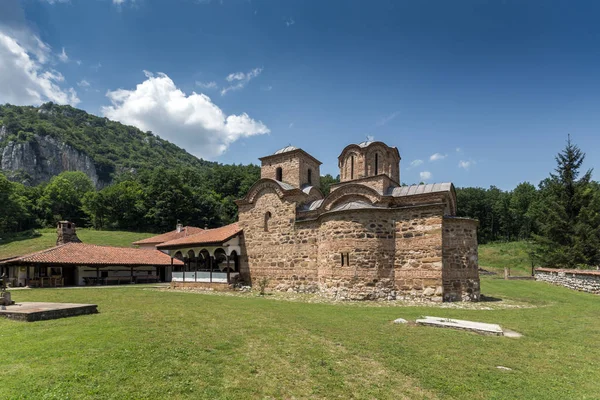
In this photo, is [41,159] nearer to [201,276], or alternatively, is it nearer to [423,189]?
[201,276]

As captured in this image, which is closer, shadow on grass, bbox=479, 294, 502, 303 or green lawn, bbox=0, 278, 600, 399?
green lawn, bbox=0, 278, 600, 399

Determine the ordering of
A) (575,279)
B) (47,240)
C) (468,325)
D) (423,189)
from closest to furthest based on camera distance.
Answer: (468,325) → (423,189) → (575,279) → (47,240)

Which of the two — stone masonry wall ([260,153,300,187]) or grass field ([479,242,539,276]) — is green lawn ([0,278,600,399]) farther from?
grass field ([479,242,539,276])

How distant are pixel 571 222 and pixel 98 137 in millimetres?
130341

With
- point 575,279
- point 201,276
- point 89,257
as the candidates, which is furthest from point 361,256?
point 89,257

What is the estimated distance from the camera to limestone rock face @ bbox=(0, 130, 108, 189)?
84875mm

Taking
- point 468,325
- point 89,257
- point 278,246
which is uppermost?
point 278,246

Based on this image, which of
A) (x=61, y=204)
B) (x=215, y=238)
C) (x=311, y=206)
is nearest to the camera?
(x=311, y=206)

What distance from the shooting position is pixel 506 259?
40.4 metres

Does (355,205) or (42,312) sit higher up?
(355,205)

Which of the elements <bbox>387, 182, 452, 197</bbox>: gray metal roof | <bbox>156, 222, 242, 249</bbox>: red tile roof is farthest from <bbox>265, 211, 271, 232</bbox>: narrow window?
<bbox>387, 182, 452, 197</bbox>: gray metal roof

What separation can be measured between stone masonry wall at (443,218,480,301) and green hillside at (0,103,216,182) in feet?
271

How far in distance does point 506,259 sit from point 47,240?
191 feet

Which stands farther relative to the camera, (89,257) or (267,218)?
(89,257)
